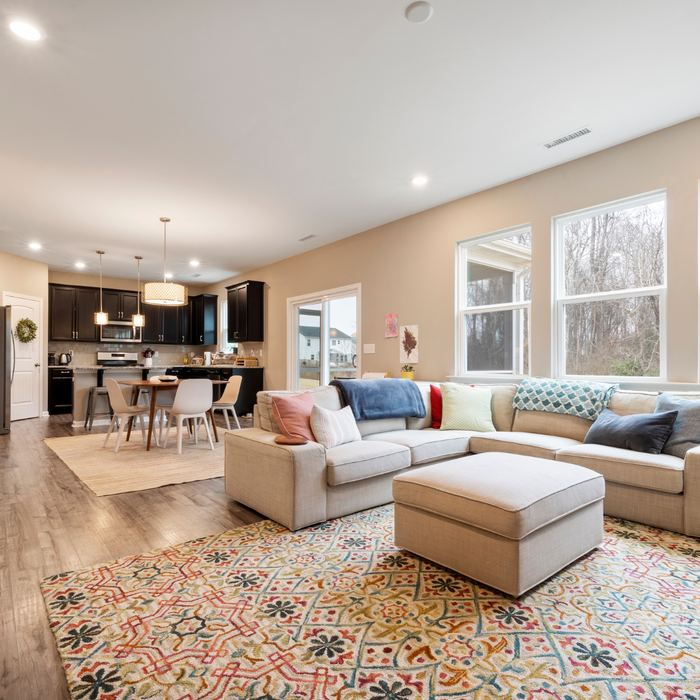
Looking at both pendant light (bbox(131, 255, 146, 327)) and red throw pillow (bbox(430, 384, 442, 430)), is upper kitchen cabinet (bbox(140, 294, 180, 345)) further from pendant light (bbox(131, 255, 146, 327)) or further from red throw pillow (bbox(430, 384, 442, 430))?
red throw pillow (bbox(430, 384, 442, 430))

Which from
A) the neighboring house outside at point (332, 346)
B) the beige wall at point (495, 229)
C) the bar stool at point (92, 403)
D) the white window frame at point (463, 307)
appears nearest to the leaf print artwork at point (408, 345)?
the beige wall at point (495, 229)

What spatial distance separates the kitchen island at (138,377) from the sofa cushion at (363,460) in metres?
4.06

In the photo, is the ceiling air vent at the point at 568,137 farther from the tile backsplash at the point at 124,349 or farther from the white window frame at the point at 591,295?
the tile backsplash at the point at 124,349

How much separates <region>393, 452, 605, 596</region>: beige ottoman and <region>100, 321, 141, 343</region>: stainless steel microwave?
28.0 feet

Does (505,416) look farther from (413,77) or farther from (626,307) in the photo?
(413,77)

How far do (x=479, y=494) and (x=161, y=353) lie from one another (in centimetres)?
956

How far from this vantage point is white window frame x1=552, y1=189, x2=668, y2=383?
3.52 metres

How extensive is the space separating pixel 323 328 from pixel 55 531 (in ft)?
15.5

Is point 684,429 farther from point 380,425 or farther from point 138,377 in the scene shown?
point 138,377

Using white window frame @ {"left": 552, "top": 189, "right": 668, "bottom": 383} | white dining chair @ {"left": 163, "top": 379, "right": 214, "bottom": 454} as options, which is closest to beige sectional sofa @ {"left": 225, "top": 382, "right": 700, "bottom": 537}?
white window frame @ {"left": 552, "top": 189, "right": 668, "bottom": 383}

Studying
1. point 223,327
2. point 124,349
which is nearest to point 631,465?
point 223,327

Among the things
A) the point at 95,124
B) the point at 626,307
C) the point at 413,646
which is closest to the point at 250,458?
the point at 413,646

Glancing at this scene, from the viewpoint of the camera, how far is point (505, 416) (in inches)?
157

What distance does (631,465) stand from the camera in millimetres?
2736
